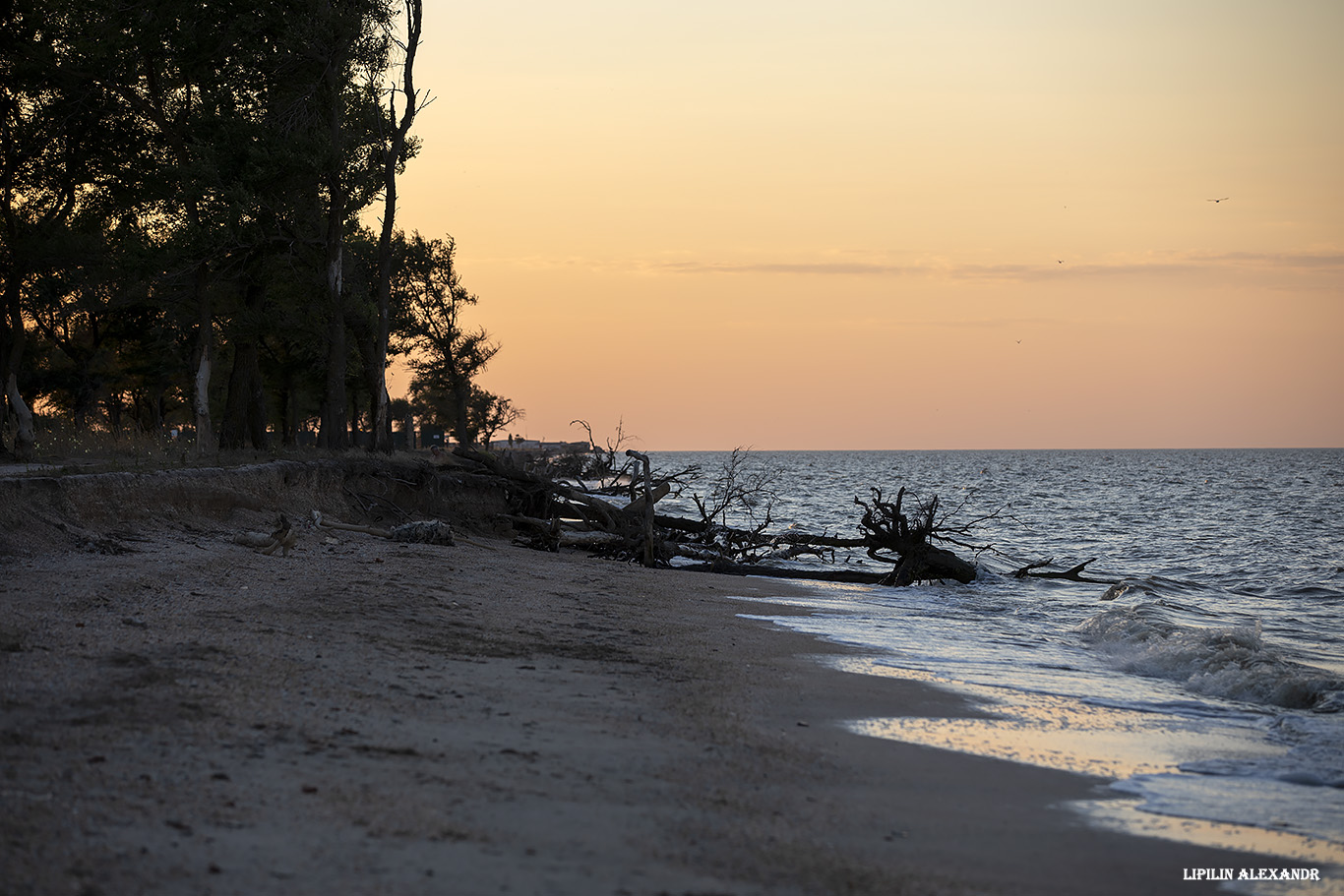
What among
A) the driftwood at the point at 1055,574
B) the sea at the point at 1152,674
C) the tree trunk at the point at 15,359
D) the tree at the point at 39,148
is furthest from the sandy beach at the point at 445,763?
the tree at the point at 39,148

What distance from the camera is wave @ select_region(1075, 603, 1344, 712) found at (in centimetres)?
852

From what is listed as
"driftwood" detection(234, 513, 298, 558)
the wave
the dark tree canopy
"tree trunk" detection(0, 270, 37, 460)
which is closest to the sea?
the wave

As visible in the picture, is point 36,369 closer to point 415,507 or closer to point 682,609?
point 415,507

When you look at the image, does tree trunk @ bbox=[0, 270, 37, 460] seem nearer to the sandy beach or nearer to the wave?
the sandy beach

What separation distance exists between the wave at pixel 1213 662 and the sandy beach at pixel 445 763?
10.5ft

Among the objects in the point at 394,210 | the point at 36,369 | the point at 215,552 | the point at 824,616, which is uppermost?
the point at 394,210

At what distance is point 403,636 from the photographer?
743 centimetres

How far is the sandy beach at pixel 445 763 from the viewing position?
3406mm

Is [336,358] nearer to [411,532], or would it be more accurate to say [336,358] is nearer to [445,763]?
[411,532]

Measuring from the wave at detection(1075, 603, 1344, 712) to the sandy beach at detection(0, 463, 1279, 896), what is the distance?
3.20m

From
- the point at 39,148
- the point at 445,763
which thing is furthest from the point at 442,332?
the point at 445,763

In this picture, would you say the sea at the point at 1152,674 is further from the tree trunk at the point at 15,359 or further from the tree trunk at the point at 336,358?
the tree trunk at the point at 15,359

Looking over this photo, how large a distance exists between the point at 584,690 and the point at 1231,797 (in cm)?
386

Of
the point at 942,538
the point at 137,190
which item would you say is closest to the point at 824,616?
the point at 942,538
